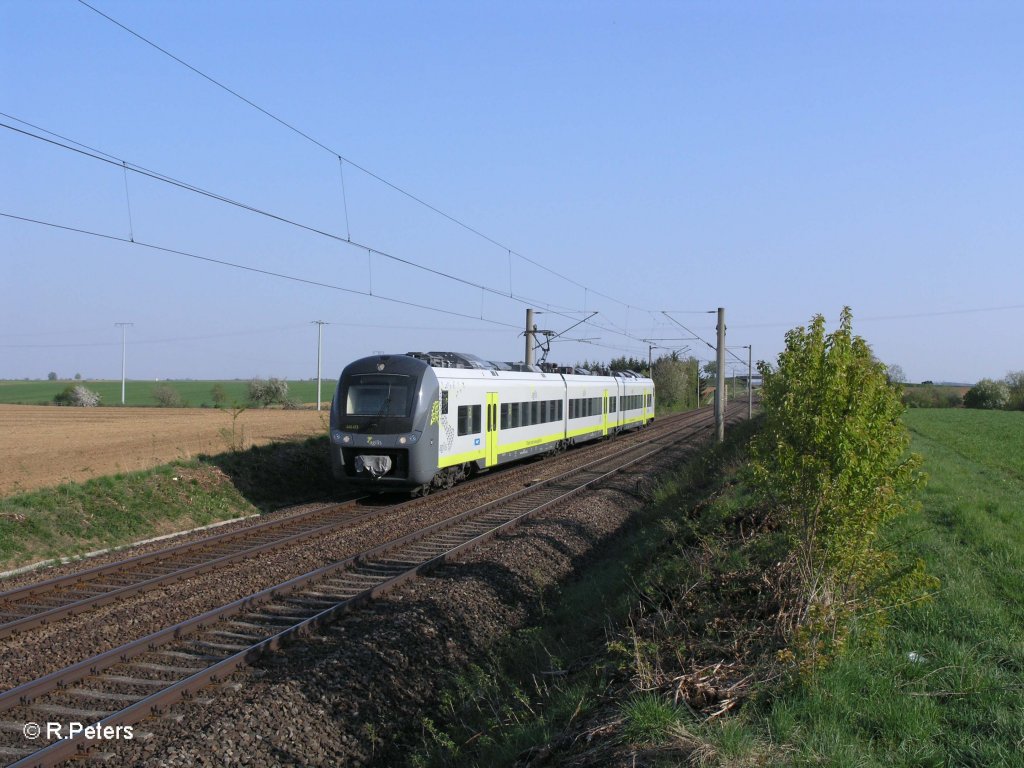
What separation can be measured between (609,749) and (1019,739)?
6.92 feet

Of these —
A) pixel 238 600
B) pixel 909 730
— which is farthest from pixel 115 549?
pixel 909 730

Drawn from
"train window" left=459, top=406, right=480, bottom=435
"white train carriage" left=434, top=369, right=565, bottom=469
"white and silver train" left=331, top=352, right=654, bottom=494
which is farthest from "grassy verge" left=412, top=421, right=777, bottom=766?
"train window" left=459, top=406, right=480, bottom=435

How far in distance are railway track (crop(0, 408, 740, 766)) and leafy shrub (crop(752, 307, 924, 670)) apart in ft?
15.8

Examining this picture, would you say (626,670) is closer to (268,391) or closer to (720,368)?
(720,368)

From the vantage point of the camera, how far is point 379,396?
16984mm

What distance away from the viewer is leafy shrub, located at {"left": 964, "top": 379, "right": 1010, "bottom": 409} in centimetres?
7750

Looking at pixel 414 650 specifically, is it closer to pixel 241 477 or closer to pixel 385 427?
pixel 385 427

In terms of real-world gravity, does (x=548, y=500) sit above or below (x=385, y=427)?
below

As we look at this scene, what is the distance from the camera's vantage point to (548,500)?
58.3ft

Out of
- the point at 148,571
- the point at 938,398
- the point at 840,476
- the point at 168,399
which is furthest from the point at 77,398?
the point at 938,398

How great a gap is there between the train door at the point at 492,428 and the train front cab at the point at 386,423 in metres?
3.38

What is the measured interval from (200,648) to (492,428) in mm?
13317

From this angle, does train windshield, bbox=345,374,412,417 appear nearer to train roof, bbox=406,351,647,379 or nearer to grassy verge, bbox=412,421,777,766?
train roof, bbox=406,351,647,379

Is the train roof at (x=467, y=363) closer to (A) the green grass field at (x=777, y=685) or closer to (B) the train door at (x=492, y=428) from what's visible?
(B) the train door at (x=492, y=428)
